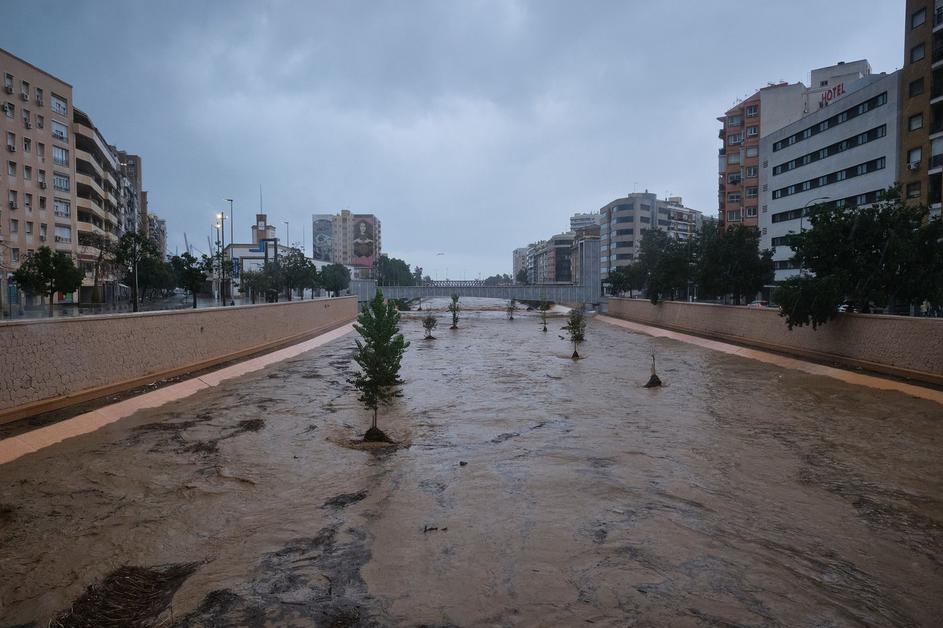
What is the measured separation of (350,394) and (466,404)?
4.13m

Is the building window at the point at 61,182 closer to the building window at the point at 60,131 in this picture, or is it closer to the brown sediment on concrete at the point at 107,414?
the building window at the point at 60,131

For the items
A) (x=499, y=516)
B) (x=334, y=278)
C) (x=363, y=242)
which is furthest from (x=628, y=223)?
(x=499, y=516)

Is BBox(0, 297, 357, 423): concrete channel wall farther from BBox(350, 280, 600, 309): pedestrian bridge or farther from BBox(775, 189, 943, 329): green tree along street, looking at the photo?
BBox(350, 280, 600, 309): pedestrian bridge

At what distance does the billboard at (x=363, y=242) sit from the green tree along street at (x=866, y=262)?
171m

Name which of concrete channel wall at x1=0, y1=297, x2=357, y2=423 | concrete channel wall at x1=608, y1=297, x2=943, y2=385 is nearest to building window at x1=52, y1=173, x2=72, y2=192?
concrete channel wall at x1=0, y1=297, x2=357, y2=423

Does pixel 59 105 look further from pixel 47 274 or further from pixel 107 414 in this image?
pixel 107 414

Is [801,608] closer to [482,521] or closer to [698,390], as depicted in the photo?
[482,521]

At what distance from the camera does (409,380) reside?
21.9 metres

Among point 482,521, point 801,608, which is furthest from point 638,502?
point 801,608

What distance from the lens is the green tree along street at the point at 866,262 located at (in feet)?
71.4

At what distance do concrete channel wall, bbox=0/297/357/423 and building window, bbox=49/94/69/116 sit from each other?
44.7 meters

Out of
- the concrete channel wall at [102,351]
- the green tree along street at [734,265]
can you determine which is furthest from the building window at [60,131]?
the green tree along street at [734,265]

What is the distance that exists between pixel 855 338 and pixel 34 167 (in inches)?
2563

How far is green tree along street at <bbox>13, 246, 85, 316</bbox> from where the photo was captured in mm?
39844
